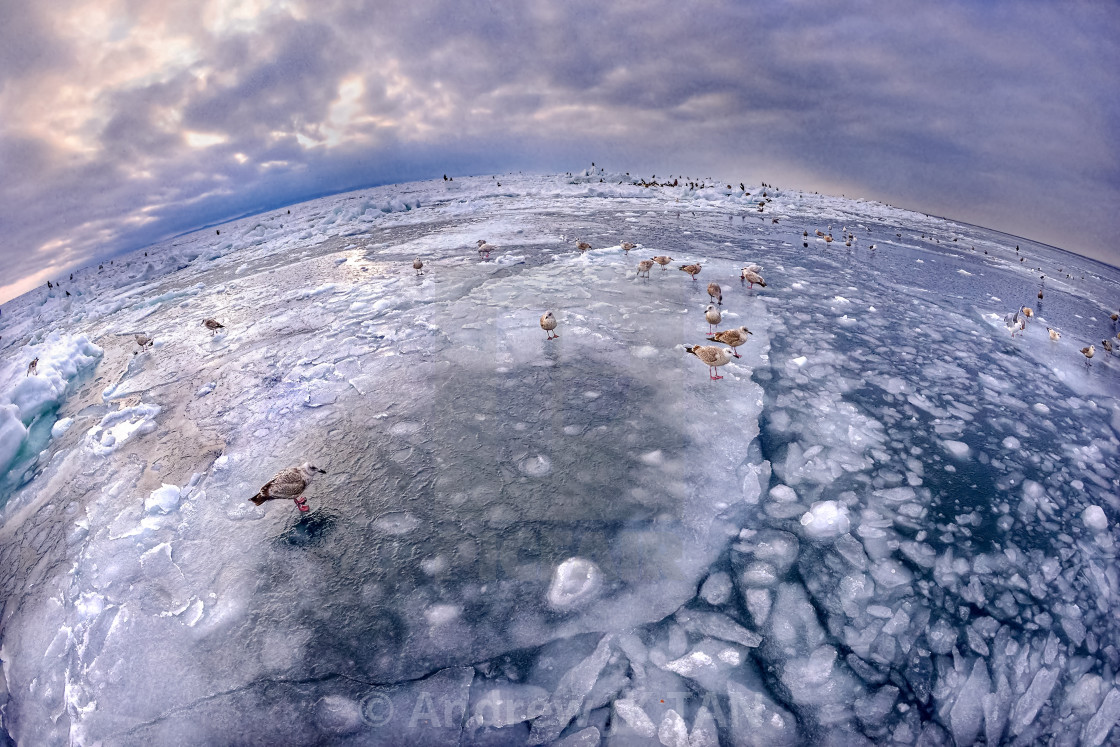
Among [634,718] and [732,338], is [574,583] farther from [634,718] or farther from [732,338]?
[732,338]

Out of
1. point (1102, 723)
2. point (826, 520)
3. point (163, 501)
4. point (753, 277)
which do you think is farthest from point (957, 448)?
point (163, 501)

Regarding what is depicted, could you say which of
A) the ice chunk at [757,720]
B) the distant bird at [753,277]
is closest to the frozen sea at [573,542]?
the ice chunk at [757,720]

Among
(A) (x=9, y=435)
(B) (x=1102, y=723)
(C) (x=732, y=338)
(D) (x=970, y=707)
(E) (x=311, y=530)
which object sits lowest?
(B) (x=1102, y=723)

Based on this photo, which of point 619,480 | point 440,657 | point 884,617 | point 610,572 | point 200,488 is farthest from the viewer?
point 200,488

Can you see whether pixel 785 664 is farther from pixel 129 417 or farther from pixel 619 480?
pixel 129 417

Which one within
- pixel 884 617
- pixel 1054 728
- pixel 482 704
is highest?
pixel 482 704

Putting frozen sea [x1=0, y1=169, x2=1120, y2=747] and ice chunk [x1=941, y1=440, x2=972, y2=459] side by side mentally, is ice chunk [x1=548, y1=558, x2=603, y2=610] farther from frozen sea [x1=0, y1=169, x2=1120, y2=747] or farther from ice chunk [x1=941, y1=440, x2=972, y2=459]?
ice chunk [x1=941, y1=440, x2=972, y2=459]

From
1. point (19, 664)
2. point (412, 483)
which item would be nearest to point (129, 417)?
point (19, 664)
